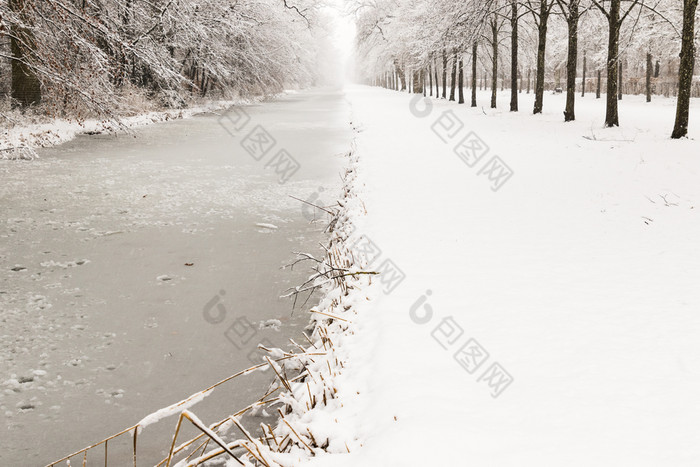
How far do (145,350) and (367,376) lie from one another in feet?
7.32

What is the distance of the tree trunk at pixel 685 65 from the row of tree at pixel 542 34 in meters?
0.02

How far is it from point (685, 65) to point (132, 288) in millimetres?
11981

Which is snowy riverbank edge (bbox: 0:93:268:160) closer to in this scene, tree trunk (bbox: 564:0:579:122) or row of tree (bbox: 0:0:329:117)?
row of tree (bbox: 0:0:329:117)

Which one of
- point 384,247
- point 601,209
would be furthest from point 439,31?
point 384,247

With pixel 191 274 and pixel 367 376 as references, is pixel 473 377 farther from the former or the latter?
pixel 191 274

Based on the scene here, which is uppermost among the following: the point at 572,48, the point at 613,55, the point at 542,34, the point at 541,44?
the point at 542,34

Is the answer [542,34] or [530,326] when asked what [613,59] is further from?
[530,326]

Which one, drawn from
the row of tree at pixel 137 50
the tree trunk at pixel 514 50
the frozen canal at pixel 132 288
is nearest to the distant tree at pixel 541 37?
the tree trunk at pixel 514 50

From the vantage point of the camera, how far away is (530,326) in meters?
3.74

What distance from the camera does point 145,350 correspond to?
171 inches

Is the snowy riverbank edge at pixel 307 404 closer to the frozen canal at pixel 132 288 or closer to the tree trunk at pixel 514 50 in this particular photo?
the frozen canal at pixel 132 288

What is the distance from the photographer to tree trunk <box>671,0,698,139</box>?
10711 millimetres

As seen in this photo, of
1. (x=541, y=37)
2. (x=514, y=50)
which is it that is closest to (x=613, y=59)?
(x=541, y=37)

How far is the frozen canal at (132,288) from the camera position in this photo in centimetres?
361
